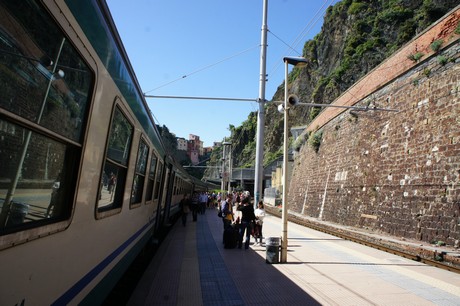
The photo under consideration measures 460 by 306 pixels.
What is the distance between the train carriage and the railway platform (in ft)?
7.22

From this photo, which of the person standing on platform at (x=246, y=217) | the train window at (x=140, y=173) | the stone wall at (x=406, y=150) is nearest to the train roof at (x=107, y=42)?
the train window at (x=140, y=173)

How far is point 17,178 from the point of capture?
202cm

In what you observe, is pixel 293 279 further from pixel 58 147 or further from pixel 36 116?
pixel 36 116

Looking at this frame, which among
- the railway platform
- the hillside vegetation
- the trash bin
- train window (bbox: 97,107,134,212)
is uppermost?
the hillside vegetation

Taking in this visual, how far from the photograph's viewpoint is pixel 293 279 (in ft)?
22.2

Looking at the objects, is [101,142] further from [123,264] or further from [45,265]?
[123,264]

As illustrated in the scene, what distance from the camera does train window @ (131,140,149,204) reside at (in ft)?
18.7

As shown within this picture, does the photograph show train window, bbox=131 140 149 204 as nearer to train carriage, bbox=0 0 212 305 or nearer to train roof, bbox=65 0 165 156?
train roof, bbox=65 0 165 156

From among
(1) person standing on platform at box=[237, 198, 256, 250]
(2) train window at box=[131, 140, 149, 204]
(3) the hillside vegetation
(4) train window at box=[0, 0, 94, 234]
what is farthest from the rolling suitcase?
(3) the hillside vegetation

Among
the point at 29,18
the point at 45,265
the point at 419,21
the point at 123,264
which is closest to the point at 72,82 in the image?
the point at 29,18

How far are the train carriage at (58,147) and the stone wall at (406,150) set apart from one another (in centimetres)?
1022

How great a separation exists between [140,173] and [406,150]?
1152 cm

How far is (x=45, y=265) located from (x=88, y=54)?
1.66m

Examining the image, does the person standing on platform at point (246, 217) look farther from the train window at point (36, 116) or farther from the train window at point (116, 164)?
the train window at point (36, 116)
